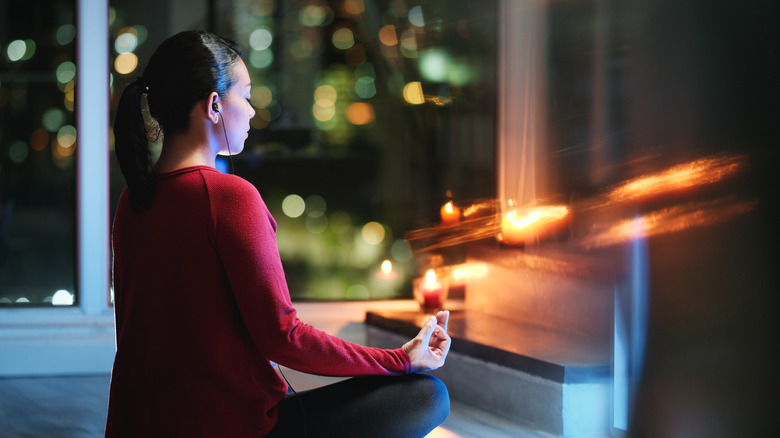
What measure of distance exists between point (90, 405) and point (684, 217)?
1452mm

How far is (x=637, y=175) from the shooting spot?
1.19m

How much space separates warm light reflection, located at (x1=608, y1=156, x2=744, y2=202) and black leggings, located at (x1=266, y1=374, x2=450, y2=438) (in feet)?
1.74

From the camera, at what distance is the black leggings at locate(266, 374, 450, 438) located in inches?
32.5

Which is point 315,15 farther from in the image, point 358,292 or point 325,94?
point 358,292

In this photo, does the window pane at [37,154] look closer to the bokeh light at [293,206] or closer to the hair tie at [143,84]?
the bokeh light at [293,206]

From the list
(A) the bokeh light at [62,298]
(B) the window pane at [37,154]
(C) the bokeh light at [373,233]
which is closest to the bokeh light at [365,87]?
(C) the bokeh light at [373,233]

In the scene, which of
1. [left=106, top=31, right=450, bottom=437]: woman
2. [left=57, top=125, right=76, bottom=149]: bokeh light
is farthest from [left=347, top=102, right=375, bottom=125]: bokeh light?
[left=106, top=31, right=450, bottom=437]: woman

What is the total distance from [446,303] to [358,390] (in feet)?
3.92

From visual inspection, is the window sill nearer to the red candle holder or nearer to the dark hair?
the red candle holder

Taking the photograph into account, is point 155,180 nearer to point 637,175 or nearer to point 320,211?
point 637,175

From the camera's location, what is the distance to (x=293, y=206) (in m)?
2.19

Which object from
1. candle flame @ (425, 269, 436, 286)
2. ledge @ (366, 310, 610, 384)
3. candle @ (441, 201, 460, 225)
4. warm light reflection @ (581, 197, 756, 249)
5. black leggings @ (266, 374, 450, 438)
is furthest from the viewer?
candle @ (441, 201, 460, 225)

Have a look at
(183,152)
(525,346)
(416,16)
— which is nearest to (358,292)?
(525,346)

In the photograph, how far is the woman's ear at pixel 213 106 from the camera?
789 millimetres
